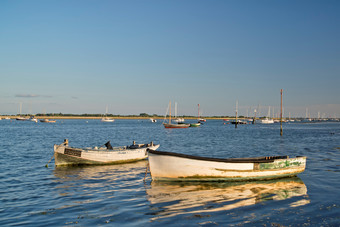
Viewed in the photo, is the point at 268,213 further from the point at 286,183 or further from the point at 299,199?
the point at 286,183

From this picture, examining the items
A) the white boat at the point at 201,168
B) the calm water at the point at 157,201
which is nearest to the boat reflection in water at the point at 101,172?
the calm water at the point at 157,201

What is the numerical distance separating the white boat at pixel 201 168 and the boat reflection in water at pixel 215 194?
1.32 ft

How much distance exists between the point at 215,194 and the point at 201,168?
2034 mm

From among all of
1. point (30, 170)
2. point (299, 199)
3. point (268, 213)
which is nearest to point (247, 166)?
point (299, 199)

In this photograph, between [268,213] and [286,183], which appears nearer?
[268,213]

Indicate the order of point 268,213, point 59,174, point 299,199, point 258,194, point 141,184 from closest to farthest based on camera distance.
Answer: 1. point 268,213
2. point 299,199
3. point 258,194
4. point 141,184
5. point 59,174

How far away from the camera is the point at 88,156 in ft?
75.3

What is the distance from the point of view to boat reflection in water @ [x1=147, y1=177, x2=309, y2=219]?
12219 millimetres

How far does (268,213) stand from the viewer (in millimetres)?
11469

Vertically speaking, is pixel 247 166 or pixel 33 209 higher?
pixel 247 166

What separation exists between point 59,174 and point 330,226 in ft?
55.3

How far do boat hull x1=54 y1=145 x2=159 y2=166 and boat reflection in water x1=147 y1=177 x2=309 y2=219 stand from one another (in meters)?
7.94

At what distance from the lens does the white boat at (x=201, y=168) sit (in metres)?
16.0

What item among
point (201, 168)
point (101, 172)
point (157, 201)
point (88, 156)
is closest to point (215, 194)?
point (201, 168)
